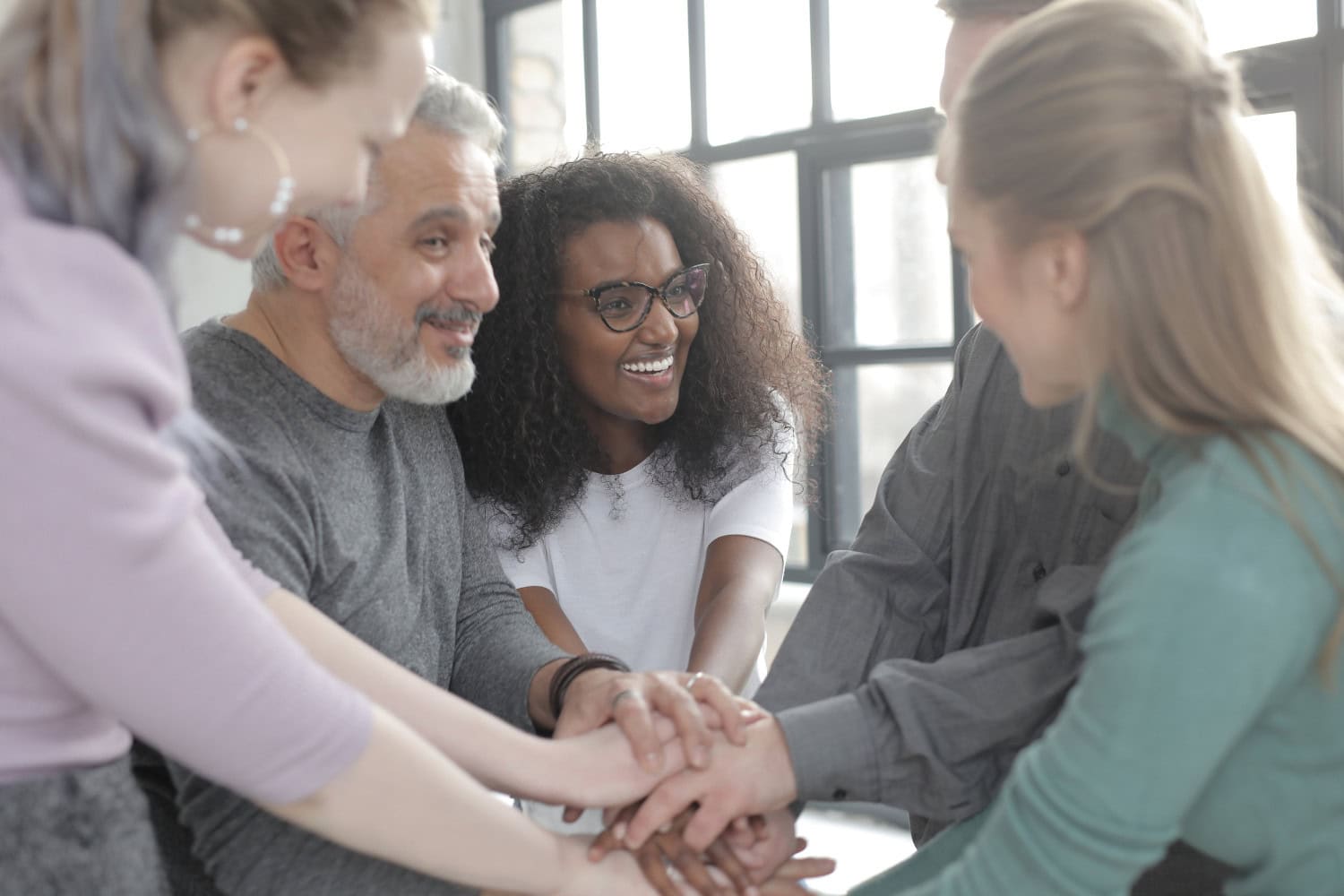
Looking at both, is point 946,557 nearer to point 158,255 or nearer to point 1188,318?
point 1188,318

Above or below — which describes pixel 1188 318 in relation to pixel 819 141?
below

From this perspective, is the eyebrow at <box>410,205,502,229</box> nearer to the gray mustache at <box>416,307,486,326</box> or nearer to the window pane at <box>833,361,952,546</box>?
the gray mustache at <box>416,307,486,326</box>

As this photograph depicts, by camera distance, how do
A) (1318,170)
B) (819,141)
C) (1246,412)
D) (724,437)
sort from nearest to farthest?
(1246,412)
(724,437)
(1318,170)
(819,141)

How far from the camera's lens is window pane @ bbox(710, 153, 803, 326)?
421 cm

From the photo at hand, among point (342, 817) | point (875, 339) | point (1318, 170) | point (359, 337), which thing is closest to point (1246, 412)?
point (342, 817)

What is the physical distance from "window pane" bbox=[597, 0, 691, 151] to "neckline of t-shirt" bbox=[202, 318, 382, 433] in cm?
286

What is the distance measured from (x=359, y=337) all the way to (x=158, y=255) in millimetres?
752

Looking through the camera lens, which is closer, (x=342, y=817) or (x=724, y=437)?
(x=342, y=817)

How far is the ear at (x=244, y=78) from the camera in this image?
3.17 ft

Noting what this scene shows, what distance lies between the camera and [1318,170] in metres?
2.92

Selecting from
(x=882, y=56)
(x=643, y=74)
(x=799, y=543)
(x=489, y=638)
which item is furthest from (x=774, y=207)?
(x=489, y=638)

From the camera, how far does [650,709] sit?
64.6 inches

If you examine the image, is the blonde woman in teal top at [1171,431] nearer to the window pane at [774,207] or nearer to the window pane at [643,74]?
the window pane at [774,207]

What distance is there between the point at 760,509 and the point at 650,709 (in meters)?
0.61
